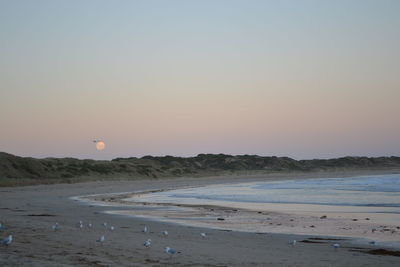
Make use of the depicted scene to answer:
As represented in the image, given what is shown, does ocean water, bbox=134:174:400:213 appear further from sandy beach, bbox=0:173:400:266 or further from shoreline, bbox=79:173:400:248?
sandy beach, bbox=0:173:400:266

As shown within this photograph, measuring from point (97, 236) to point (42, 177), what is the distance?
1396 inches

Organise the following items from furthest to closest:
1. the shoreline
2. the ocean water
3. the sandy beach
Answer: the ocean water, the shoreline, the sandy beach

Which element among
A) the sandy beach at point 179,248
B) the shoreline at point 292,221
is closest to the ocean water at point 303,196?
the shoreline at point 292,221

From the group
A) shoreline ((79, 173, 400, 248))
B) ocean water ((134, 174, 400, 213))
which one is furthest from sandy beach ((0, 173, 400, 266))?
ocean water ((134, 174, 400, 213))

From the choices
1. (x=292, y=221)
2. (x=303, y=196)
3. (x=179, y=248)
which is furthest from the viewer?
(x=303, y=196)

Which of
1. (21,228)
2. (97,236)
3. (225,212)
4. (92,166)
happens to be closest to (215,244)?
(97,236)

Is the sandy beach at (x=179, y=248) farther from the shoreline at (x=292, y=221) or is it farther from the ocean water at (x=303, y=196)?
the ocean water at (x=303, y=196)

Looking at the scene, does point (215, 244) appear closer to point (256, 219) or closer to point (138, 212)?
point (256, 219)

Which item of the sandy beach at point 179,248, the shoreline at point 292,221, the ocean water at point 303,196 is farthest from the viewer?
the ocean water at point 303,196

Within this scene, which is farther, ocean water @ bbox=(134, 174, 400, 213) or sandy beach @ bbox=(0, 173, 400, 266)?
ocean water @ bbox=(134, 174, 400, 213)

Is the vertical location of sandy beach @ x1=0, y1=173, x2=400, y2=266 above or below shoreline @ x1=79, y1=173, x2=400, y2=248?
above

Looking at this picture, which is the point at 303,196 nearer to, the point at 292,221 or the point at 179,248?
the point at 292,221

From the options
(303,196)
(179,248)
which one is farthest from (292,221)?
(303,196)

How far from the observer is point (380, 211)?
20047mm
